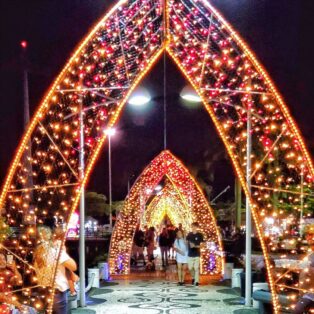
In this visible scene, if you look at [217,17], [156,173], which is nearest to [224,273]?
[156,173]

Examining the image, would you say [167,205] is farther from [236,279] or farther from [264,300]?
[264,300]

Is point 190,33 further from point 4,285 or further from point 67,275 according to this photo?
point 4,285

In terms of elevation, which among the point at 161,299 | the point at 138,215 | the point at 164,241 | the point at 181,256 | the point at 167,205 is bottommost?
the point at 161,299

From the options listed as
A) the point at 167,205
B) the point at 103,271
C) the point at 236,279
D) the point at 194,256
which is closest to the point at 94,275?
the point at 103,271

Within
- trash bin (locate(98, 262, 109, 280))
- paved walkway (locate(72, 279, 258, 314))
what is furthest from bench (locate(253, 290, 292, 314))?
trash bin (locate(98, 262, 109, 280))

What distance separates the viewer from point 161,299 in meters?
14.4

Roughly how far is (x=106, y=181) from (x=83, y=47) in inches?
2121

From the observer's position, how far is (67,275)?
8.57m

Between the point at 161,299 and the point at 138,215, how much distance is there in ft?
25.4

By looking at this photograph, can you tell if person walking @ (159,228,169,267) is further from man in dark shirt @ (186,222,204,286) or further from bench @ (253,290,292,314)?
bench @ (253,290,292,314)

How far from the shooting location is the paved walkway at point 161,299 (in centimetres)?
1281

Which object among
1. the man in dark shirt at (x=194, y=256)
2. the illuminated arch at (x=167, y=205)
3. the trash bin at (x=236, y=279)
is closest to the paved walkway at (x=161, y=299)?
the trash bin at (x=236, y=279)

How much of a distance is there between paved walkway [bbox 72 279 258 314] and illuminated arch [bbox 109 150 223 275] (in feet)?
8.70

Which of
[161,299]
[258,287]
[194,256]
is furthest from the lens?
[194,256]
